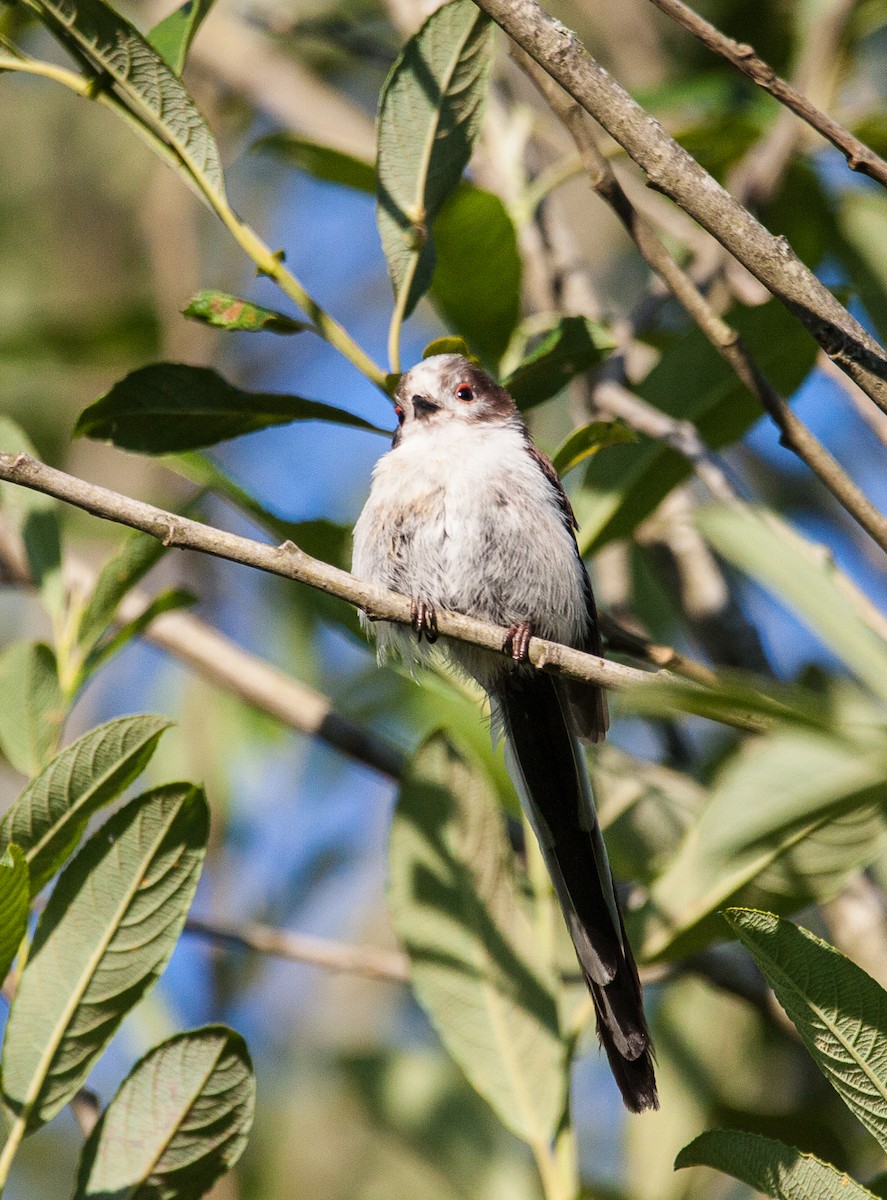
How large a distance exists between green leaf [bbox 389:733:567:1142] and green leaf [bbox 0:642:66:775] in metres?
0.79

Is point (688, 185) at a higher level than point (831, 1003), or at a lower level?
higher

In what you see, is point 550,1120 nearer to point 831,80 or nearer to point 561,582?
point 561,582

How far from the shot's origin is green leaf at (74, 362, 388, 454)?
2766 millimetres

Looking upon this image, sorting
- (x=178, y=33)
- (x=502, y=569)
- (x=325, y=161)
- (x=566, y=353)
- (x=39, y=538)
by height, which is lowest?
(x=39, y=538)

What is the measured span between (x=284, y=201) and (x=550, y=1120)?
20.3 ft

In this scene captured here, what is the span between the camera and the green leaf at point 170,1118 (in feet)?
7.72

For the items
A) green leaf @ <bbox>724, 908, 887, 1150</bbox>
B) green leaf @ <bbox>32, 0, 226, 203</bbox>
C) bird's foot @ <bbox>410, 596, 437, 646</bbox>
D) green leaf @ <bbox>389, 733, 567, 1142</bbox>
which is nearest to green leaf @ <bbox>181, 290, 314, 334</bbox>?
green leaf @ <bbox>32, 0, 226, 203</bbox>

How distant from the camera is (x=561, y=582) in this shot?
357cm

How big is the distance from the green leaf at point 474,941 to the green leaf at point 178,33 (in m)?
1.56

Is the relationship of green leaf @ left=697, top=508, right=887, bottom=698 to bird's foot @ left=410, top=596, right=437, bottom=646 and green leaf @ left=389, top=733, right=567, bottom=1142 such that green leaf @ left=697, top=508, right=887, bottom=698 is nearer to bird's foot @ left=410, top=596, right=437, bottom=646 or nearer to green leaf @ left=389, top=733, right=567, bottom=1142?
bird's foot @ left=410, top=596, right=437, bottom=646

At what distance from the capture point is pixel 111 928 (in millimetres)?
2416

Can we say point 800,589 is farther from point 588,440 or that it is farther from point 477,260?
point 477,260

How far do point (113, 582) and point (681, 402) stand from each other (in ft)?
4.64

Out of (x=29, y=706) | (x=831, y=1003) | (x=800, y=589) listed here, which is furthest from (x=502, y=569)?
(x=800, y=589)
